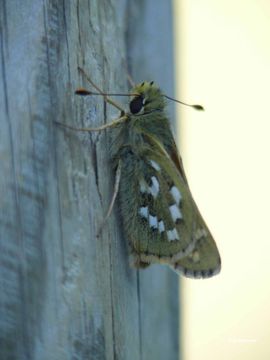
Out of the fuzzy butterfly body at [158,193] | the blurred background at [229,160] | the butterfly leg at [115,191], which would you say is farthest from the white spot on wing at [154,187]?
the blurred background at [229,160]

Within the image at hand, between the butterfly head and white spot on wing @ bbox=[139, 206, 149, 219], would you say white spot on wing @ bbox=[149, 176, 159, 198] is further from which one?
the butterfly head

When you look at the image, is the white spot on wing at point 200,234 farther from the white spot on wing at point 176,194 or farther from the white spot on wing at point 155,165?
the white spot on wing at point 155,165

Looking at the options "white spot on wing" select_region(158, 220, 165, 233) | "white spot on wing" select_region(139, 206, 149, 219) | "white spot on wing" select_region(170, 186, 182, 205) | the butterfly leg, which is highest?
the butterfly leg

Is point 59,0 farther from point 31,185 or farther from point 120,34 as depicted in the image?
point 120,34

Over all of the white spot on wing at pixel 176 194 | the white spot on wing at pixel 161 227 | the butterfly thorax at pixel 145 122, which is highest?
the butterfly thorax at pixel 145 122

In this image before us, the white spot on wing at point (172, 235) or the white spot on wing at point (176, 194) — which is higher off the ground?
the white spot on wing at point (176, 194)

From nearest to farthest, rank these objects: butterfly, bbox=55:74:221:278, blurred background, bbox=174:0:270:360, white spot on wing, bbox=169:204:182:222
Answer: butterfly, bbox=55:74:221:278
white spot on wing, bbox=169:204:182:222
blurred background, bbox=174:0:270:360

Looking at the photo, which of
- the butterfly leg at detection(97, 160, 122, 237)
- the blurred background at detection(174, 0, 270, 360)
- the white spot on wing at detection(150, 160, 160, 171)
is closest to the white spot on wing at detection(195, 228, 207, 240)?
the white spot on wing at detection(150, 160, 160, 171)

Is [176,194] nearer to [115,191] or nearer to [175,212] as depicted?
[175,212]
